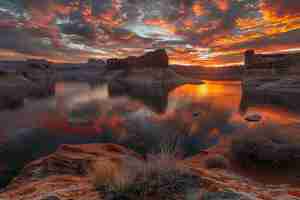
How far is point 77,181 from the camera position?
4.21 m

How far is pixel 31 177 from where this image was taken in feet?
16.9

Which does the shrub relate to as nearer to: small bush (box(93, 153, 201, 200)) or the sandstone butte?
the sandstone butte

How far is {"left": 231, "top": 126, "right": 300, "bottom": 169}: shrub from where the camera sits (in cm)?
673

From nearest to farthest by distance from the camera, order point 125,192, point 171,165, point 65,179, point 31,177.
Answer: point 125,192, point 171,165, point 65,179, point 31,177

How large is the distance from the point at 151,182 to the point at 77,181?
97.3 inches

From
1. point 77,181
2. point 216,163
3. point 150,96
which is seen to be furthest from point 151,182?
point 150,96

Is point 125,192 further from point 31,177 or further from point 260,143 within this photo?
point 260,143

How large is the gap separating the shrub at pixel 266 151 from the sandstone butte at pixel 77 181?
60.2 inches

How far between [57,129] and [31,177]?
7.76 metres

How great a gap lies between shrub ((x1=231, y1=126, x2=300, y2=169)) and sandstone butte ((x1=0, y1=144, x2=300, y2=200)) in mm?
1528

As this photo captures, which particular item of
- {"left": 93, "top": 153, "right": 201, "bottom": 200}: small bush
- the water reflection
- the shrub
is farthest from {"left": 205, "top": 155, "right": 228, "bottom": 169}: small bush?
the water reflection

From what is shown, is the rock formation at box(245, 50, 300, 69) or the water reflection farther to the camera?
the rock formation at box(245, 50, 300, 69)

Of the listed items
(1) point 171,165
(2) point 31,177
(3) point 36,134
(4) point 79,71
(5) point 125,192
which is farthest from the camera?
(4) point 79,71

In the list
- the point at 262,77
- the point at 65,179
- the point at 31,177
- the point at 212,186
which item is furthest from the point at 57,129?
the point at 262,77
